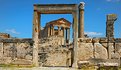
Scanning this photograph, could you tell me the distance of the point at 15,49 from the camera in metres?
16.4

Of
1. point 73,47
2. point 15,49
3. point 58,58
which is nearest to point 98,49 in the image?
point 73,47

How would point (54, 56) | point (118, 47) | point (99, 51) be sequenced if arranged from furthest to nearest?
1. point (54, 56)
2. point (99, 51)
3. point (118, 47)

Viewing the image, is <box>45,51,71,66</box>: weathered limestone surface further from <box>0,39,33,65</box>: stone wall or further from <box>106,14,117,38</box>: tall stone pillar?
<box>0,39,33,65</box>: stone wall

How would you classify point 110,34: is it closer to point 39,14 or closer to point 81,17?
point 39,14

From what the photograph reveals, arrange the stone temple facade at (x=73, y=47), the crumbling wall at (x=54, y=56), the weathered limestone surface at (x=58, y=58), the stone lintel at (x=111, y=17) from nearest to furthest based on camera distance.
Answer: the stone temple facade at (x=73, y=47) < the stone lintel at (x=111, y=17) < the crumbling wall at (x=54, y=56) < the weathered limestone surface at (x=58, y=58)

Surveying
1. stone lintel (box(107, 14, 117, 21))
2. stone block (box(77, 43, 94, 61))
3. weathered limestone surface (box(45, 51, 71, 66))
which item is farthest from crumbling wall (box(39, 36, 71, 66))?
stone block (box(77, 43, 94, 61))

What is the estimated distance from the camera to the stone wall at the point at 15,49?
16219 mm

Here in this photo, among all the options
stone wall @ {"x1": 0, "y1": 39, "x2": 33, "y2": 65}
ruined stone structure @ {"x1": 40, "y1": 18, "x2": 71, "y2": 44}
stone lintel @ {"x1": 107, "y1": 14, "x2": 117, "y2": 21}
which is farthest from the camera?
ruined stone structure @ {"x1": 40, "y1": 18, "x2": 71, "y2": 44}

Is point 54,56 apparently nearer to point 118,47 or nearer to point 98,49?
point 98,49

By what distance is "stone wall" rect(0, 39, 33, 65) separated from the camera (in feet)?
53.2

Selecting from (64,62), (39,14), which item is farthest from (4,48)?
(64,62)

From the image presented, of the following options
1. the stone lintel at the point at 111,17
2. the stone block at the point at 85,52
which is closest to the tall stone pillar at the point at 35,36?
the stone block at the point at 85,52

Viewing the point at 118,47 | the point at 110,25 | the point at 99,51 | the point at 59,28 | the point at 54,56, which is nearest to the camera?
the point at 118,47

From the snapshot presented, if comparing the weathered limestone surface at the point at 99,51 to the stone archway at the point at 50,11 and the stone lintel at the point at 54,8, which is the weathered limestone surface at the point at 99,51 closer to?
the stone archway at the point at 50,11
